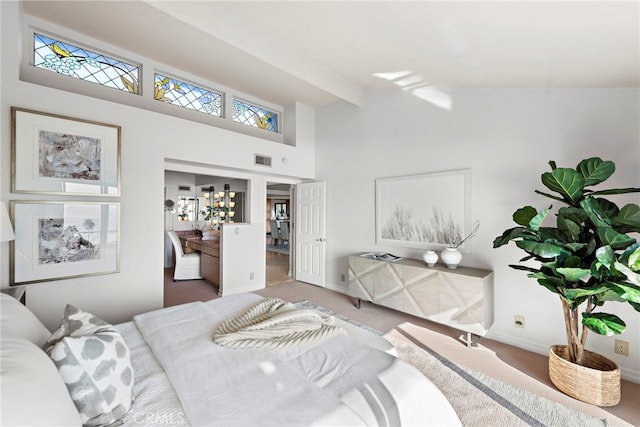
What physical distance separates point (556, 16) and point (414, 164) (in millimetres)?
2140

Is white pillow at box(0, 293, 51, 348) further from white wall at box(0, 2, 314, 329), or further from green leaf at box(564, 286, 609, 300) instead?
green leaf at box(564, 286, 609, 300)

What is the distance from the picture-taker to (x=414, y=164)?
3.72 m

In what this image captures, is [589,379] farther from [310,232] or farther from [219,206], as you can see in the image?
[219,206]

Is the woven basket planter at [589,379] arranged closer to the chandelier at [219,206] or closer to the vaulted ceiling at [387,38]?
the vaulted ceiling at [387,38]

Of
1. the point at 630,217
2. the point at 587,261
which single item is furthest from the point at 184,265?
the point at 630,217

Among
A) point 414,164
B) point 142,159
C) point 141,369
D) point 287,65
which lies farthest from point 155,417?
point 414,164

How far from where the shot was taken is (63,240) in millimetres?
2594

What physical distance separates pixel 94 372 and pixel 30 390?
1.09 ft

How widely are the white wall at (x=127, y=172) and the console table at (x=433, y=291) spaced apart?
2.63 m

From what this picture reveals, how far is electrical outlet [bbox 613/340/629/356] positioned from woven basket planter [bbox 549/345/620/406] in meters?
0.45

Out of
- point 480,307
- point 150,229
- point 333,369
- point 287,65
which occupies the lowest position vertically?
point 480,307

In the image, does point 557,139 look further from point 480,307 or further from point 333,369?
point 333,369

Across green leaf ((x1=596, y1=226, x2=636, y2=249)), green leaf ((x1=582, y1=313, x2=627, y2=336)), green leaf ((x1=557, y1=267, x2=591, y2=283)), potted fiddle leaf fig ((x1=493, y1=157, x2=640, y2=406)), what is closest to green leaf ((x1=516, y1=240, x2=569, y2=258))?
potted fiddle leaf fig ((x1=493, y1=157, x2=640, y2=406))

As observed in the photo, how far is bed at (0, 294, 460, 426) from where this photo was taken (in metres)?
0.86
